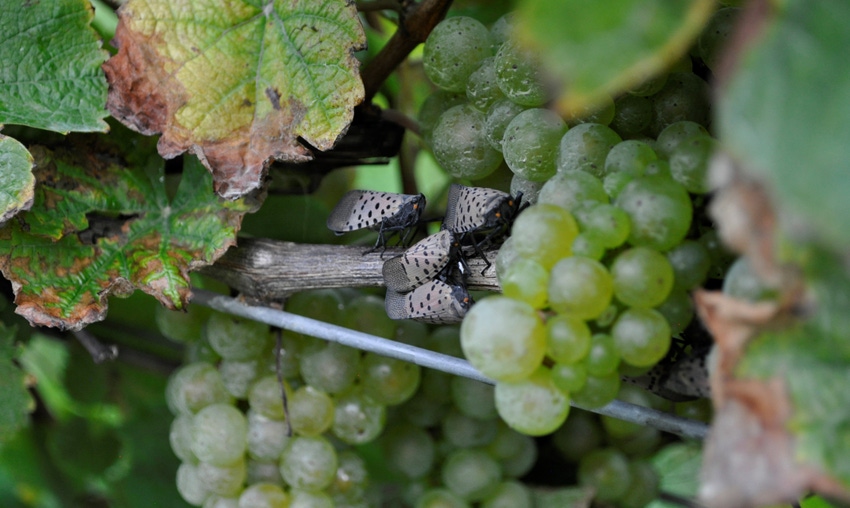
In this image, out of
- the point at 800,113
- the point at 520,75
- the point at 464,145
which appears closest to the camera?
the point at 800,113

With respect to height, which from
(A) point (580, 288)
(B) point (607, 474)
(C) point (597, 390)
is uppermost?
(A) point (580, 288)

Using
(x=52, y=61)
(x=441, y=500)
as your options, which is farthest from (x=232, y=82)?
(x=441, y=500)

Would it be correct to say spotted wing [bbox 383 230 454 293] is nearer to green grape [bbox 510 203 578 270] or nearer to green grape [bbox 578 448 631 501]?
green grape [bbox 510 203 578 270]

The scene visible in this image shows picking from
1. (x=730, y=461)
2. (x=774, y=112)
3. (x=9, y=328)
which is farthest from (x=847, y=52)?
(x=9, y=328)

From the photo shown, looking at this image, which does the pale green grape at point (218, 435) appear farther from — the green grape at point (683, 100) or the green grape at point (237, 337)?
the green grape at point (683, 100)

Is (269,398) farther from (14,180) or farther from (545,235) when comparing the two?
(545,235)

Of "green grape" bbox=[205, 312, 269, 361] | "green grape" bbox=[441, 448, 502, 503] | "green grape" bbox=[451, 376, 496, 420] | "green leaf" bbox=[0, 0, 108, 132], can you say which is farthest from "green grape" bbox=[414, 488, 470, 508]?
"green leaf" bbox=[0, 0, 108, 132]

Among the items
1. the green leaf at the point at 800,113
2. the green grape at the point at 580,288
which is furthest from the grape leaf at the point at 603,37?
the green grape at the point at 580,288
